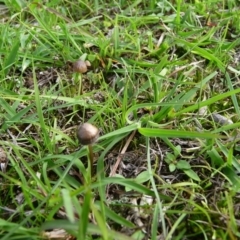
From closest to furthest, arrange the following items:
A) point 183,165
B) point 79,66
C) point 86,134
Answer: point 86,134
point 183,165
point 79,66

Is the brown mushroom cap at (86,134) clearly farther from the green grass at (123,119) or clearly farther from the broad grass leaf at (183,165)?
the broad grass leaf at (183,165)

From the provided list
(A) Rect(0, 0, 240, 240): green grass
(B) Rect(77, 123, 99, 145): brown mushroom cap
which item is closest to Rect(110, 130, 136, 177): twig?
(A) Rect(0, 0, 240, 240): green grass

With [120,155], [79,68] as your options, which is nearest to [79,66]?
[79,68]

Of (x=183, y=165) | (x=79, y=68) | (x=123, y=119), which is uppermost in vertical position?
(x=79, y=68)

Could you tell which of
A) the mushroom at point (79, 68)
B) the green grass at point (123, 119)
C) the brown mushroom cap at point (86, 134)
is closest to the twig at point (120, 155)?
the green grass at point (123, 119)

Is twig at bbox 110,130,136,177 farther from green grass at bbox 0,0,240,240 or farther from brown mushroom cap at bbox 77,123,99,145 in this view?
brown mushroom cap at bbox 77,123,99,145

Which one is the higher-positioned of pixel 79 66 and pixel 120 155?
pixel 79 66

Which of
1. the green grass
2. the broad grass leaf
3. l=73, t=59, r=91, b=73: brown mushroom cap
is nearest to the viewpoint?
the green grass

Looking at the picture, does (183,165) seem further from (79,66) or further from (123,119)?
(79,66)
